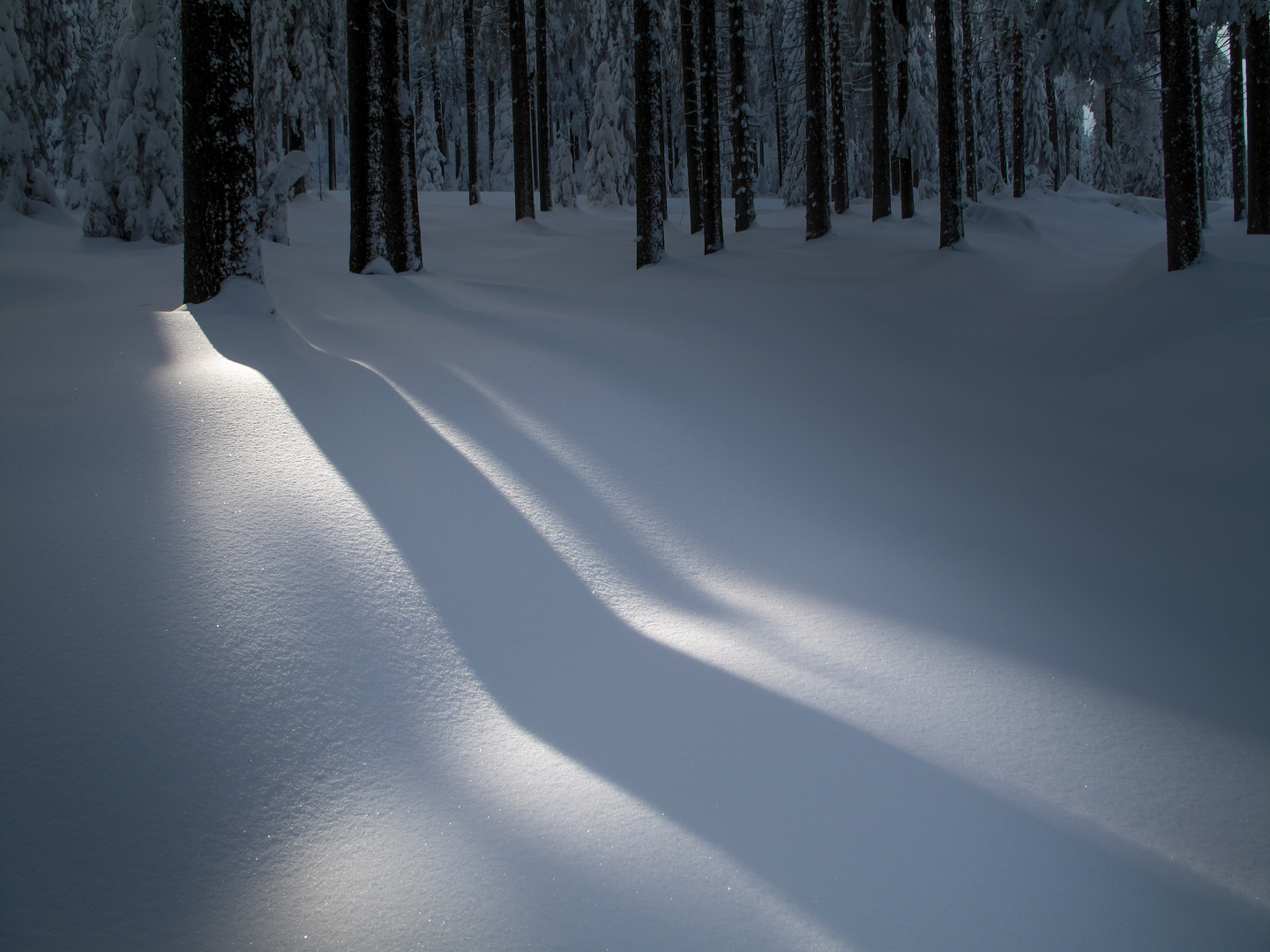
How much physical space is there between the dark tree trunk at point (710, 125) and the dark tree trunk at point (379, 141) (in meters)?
5.50

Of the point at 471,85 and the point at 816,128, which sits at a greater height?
the point at 471,85

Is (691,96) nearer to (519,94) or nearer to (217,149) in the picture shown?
(519,94)

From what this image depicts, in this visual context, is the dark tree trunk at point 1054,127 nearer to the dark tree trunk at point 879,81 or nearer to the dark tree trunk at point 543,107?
the dark tree trunk at point 879,81

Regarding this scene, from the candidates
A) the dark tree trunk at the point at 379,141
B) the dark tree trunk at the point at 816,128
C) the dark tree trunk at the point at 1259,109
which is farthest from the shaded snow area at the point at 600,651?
the dark tree trunk at the point at 816,128

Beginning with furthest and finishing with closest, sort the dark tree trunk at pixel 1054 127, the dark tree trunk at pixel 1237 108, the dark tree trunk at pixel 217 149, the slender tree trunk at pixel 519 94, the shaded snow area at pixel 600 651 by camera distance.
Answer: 1. the dark tree trunk at pixel 1054 127
2. the slender tree trunk at pixel 519 94
3. the dark tree trunk at pixel 1237 108
4. the dark tree trunk at pixel 217 149
5. the shaded snow area at pixel 600 651

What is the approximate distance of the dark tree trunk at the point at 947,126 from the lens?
13.4 m

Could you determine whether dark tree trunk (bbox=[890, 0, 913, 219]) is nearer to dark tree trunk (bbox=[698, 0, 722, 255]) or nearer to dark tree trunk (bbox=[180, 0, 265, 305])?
dark tree trunk (bbox=[698, 0, 722, 255])

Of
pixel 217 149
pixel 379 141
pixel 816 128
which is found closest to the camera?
pixel 217 149

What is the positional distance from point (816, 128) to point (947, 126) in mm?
2944

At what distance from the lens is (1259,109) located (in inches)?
555

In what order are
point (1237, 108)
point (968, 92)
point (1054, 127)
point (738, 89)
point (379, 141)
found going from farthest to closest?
point (1054, 127) → point (968, 92) → point (1237, 108) → point (738, 89) → point (379, 141)

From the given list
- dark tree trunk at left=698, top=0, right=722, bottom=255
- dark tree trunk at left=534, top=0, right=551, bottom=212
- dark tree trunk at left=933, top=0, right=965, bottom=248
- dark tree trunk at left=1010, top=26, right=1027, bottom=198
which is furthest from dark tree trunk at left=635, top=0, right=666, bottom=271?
dark tree trunk at left=1010, top=26, right=1027, bottom=198

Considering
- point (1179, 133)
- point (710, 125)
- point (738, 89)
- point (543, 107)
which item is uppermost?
point (543, 107)

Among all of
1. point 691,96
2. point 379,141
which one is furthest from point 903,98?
point 379,141
